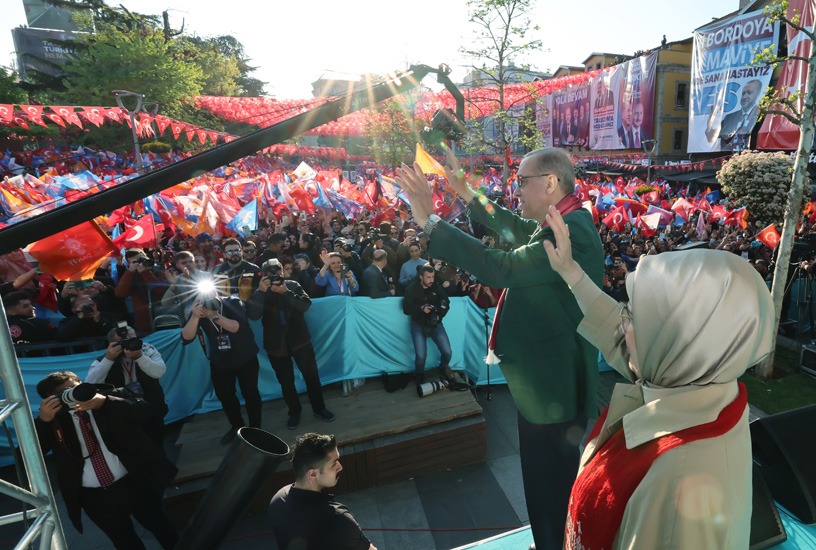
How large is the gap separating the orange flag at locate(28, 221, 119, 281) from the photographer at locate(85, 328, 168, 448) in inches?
96.8

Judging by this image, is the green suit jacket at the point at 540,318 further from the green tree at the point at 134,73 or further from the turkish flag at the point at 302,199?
the green tree at the point at 134,73

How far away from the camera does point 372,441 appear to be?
15.3ft

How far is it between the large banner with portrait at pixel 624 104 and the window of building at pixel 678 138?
6.06 feet

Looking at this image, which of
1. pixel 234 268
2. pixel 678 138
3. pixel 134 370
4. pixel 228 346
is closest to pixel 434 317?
pixel 228 346

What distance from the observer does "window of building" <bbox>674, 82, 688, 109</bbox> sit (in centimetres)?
2995

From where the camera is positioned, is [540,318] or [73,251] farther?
[73,251]

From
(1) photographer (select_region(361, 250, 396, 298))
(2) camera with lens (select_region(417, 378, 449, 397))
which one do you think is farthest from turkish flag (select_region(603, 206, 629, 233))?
(2) camera with lens (select_region(417, 378, 449, 397))

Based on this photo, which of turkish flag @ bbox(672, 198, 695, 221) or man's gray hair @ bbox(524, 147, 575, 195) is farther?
turkish flag @ bbox(672, 198, 695, 221)

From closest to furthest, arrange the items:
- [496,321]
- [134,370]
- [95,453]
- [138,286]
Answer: [496,321] < [95,453] < [134,370] < [138,286]

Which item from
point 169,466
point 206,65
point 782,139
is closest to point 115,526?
point 169,466

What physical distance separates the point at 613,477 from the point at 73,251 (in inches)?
263

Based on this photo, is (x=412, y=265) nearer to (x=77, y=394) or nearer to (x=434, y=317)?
(x=434, y=317)

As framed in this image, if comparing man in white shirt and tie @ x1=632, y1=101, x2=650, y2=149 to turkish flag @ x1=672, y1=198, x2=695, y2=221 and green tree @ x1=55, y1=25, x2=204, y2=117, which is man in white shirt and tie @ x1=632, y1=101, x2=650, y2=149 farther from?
green tree @ x1=55, y1=25, x2=204, y2=117

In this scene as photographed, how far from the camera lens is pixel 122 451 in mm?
3176
